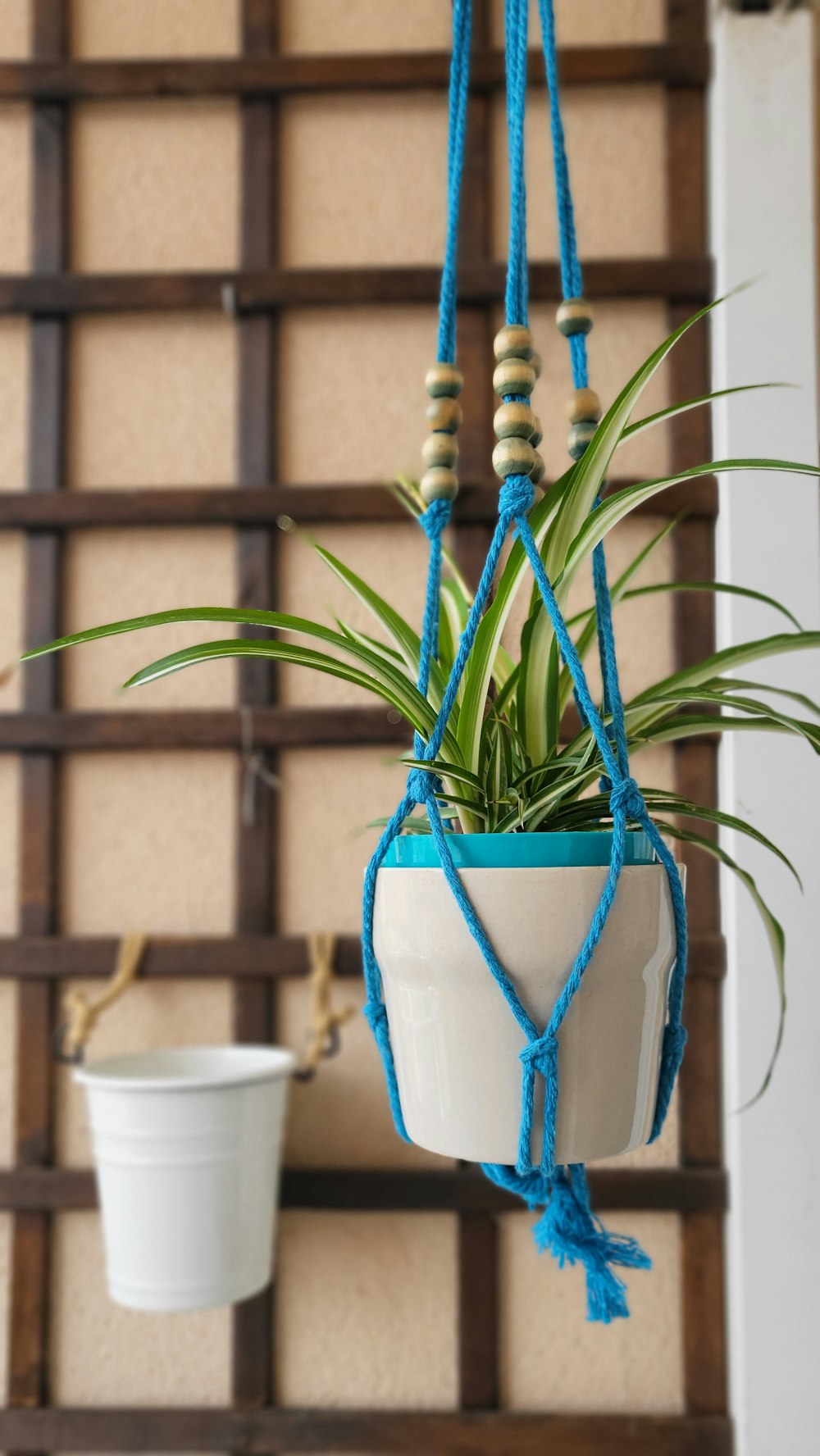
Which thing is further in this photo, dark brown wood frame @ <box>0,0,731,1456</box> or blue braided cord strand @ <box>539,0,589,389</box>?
dark brown wood frame @ <box>0,0,731,1456</box>

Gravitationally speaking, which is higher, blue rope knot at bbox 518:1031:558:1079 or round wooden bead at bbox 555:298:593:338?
round wooden bead at bbox 555:298:593:338

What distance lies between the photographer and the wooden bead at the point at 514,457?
53cm

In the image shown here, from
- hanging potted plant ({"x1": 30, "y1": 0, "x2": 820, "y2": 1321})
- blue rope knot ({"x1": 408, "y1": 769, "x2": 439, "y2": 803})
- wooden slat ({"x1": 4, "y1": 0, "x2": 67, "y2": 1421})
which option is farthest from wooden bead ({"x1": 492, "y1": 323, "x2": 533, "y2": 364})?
wooden slat ({"x1": 4, "y1": 0, "x2": 67, "y2": 1421})

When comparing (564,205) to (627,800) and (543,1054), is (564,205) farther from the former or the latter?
(543,1054)

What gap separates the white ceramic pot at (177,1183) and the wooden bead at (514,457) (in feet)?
2.43

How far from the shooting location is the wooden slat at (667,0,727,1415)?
117cm

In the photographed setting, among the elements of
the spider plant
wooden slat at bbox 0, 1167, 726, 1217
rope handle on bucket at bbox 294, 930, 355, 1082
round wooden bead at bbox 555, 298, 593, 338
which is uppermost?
round wooden bead at bbox 555, 298, 593, 338

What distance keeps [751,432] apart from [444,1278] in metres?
1.06

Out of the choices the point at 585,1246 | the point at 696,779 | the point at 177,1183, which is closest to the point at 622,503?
the point at 585,1246

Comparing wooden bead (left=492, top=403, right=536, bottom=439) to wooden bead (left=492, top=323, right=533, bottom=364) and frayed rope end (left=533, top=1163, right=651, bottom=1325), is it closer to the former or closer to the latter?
wooden bead (left=492, top=323, right=533, bottom=364)

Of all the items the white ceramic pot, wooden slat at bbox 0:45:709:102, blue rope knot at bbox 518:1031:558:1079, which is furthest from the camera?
wooden slat at bbox 0:45:709:102

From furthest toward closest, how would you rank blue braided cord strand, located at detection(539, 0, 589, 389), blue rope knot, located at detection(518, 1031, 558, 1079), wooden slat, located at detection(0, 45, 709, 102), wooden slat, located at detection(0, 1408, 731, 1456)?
wooden slat, located at detection(0, 45, 709, 102), wooden slat, located at detection(0, 1408, 731, 1456), blue braided cord strand, located at detection(539, 0, 589, 389), blue rope knot, located at detection(518, 1031, 558, 1079)

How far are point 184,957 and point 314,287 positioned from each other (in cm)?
87

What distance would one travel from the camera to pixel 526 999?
52 centimetres
